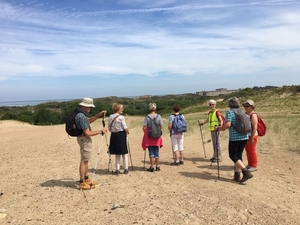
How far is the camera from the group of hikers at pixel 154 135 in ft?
23.1

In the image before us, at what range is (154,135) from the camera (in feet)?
27.9

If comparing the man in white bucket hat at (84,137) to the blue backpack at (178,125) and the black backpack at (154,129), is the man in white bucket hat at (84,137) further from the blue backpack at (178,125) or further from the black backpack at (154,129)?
the blue backpack at (178,125)

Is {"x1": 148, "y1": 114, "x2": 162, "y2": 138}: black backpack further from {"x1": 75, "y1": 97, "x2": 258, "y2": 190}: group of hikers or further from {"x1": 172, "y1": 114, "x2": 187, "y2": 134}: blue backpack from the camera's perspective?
{"x1": 172, "y1": 114, "x2": 187, "y2": 134}: blue backpack

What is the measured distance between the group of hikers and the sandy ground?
1.10 feet

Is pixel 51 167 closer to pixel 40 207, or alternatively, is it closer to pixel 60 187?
pixel 60 187

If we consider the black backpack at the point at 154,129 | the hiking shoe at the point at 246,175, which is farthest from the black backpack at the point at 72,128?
the hiking shoe at the point at 246,175

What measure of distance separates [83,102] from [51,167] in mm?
4097

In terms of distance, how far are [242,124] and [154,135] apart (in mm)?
2385

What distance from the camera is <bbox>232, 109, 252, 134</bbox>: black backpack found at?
7.17 m

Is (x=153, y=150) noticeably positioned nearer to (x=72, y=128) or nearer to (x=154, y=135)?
(x=154, y=135)

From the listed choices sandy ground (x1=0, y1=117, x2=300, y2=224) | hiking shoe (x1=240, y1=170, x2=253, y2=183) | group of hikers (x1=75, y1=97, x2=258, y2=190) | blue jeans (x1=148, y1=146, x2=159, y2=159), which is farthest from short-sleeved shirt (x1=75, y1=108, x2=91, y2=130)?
hiking shoe (x1=240, y1=170, x2=253, y2=183)

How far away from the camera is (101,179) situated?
806 centimetres

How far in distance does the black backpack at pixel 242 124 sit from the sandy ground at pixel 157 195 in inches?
48.5

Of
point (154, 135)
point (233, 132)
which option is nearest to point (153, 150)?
point (154, 135)
